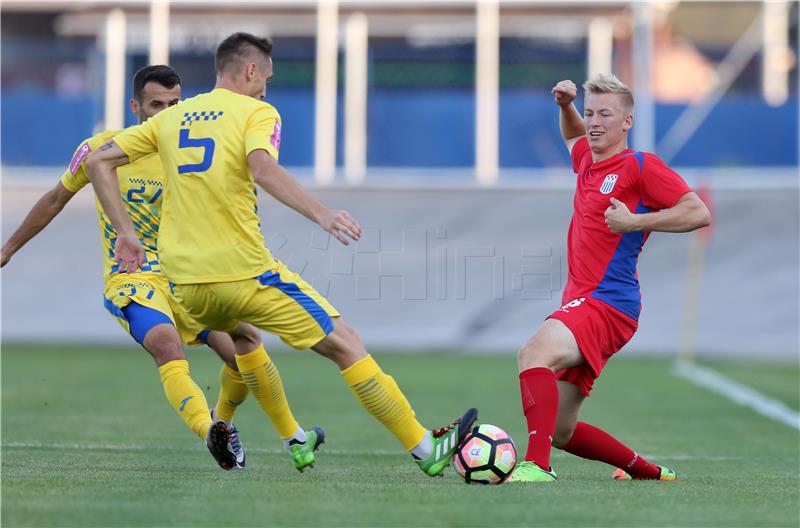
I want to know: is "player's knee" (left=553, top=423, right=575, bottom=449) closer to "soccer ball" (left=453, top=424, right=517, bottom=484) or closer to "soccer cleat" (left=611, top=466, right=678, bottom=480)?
"soccer cleat" (left=611, top=466, right=678, bottom=480)

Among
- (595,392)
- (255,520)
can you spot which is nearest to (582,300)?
(255,520)

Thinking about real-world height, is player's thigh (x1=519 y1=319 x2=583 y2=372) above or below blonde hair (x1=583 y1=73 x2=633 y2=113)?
below

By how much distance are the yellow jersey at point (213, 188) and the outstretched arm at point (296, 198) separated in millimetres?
156

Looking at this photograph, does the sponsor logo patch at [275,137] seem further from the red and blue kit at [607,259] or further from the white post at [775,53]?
the white post at [775,53]

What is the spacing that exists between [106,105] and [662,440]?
14099mm

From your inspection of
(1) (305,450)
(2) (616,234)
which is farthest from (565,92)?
(1) (305,450)

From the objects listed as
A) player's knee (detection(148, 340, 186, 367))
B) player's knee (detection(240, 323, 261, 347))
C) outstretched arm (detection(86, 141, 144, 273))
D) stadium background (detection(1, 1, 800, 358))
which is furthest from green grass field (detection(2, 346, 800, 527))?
stadium background (detection(1, 1, 800, 358))

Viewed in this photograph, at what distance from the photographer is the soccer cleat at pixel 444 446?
695 centimetres

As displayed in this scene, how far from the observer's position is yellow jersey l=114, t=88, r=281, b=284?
6.70m

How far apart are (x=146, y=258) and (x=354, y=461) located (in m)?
1.77

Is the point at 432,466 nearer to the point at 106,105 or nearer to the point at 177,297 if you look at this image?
the point at 177,297

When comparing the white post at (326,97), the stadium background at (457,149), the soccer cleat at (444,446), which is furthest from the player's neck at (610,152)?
the white post at (326,97)

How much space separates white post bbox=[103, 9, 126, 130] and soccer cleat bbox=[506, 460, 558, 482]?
15657 mm

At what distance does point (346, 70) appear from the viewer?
874 inches
